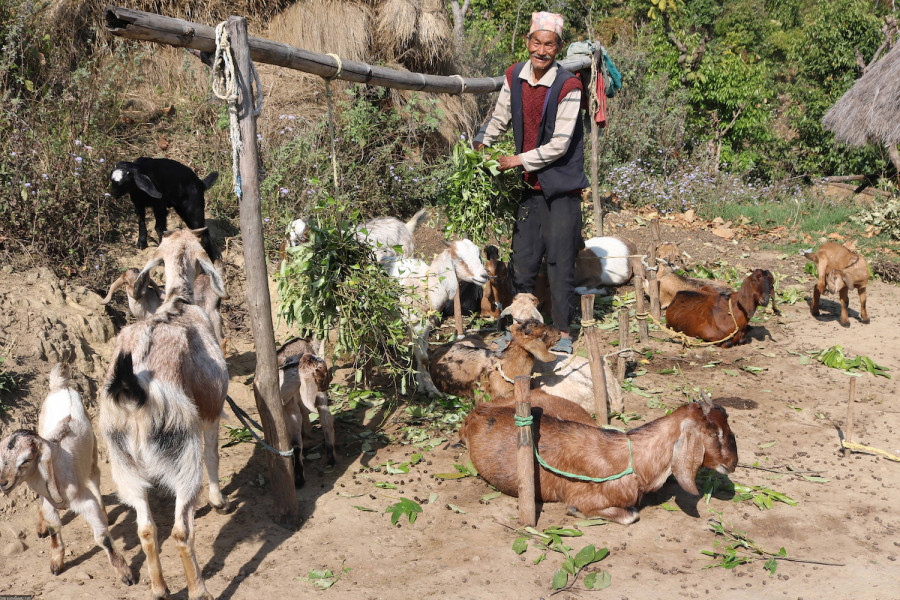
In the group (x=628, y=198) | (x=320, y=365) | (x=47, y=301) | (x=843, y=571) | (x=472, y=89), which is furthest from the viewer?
(x=628, y=198)

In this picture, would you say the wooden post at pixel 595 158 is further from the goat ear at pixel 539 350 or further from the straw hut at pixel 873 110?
the straw hut at pixel 873 110

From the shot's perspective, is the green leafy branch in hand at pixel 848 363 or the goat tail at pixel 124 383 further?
the green leafy branch in hand at pixel 848 363

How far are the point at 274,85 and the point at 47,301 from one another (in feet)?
21.1

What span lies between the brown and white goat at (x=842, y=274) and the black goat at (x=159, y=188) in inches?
261

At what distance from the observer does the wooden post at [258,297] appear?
4.20 metres

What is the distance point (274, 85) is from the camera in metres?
11.5

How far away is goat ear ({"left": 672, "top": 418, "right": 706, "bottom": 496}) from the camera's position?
14.0ft

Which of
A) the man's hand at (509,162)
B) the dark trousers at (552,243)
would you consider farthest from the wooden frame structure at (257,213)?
the dark trousers at (552,243)

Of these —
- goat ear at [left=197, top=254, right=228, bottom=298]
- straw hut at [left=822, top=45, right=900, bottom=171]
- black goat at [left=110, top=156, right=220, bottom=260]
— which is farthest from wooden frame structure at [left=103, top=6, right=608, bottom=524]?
straw hut at [left=822, top=45, right=900, bottom=171]

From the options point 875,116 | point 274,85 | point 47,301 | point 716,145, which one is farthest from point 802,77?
point 47,301

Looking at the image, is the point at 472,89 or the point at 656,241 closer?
the point at 472,89

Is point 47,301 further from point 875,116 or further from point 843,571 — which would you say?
point 875,116

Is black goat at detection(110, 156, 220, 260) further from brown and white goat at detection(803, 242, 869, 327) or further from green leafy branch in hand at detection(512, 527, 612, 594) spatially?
brown and white goat at detection(803, 242, 869, 327)

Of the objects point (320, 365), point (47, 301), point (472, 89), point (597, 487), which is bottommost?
point (597, 487)
